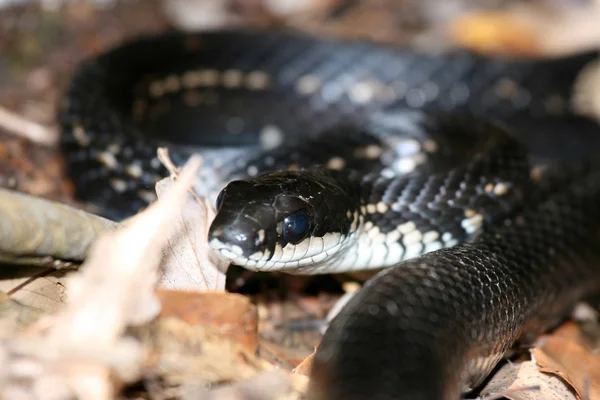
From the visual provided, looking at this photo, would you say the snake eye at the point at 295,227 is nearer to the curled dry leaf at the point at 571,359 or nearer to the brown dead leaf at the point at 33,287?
the brown dead leaf at the point at 33,287

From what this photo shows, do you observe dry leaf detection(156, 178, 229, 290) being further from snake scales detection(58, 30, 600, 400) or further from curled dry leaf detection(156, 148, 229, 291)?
snake scales detection(58, 30, 600, 400)

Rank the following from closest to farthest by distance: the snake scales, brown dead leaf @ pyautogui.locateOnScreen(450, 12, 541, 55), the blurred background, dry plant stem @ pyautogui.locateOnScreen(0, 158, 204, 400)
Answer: dry plant stem @ pyautogui.locateOnScreen(0, 158, 204, 400), the snake scales, the blurred background, brown dead leaf @ pyautogui.locateOnScreen(450, 12, 541, 55)

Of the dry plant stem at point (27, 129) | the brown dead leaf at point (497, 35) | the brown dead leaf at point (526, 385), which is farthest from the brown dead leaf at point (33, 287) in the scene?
the brown dead leaf at point (497, 35)

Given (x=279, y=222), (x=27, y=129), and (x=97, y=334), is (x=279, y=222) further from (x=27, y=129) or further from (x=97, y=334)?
(x=27, y=129)

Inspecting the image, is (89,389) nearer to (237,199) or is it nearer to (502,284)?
(237,199)

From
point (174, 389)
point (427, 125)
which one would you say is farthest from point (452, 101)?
point (174, 389)

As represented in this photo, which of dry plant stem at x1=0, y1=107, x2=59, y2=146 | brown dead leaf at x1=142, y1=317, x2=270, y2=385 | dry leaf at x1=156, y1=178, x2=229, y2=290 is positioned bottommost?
brown dead leaf at x1=142, y1=317, x2=270, y2=385

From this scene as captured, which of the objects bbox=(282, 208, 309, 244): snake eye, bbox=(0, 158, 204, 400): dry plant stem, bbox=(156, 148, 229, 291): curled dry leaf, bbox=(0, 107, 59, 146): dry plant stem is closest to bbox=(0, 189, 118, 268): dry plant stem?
bbox=(156, 148, 229, 291): curled dry leaf
